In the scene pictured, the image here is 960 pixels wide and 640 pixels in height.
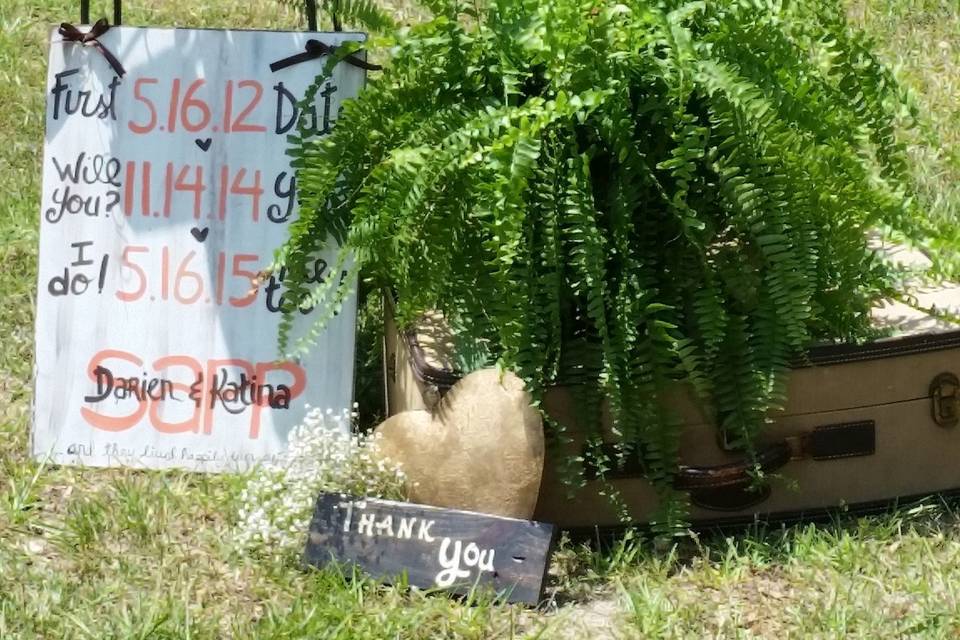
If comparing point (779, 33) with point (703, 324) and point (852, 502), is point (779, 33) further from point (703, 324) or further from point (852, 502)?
point (852, 502)

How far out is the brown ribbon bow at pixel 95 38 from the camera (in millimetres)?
3176

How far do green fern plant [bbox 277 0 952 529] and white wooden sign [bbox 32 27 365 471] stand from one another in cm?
36

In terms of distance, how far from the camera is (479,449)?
2.74 m

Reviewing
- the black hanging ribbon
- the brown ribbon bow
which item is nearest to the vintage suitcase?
the black hanging ribbon

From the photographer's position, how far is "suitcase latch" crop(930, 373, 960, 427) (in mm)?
2889

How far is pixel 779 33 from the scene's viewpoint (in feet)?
8.78

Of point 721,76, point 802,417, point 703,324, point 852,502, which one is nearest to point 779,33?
point 721,76

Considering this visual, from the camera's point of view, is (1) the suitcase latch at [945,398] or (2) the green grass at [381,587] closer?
(2) the green grass at [381,587]

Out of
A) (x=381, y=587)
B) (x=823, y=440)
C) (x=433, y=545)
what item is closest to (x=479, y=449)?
(x=433, y=545)

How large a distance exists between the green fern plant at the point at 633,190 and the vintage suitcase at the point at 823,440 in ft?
0.24

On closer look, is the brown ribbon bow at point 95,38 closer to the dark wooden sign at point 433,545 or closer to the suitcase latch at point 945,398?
the dark wooden sign at point 433,545

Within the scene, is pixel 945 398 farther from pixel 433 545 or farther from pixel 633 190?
pixel 433 545

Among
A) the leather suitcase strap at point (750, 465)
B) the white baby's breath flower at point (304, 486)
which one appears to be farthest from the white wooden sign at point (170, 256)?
the leather suitcase strap at point (750, 465)

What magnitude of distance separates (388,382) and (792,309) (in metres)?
1.06
